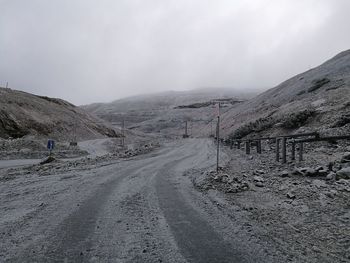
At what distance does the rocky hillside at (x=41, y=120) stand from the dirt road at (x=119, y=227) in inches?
1940

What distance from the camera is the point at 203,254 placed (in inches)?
209

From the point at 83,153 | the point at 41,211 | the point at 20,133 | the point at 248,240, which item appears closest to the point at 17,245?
the point at 41,211

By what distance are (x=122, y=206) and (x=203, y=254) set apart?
3.75m

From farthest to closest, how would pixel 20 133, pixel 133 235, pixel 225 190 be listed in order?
pixel 20 133, pixel 225 190, pixel 133 235

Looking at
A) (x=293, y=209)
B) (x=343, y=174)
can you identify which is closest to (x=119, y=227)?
(x=293, y=209)

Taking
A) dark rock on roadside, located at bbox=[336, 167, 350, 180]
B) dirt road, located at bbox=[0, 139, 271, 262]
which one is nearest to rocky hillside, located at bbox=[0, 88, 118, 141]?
dirt road, located at bbox=[0, 139, 271, 262]

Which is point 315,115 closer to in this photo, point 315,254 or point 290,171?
point 290,171

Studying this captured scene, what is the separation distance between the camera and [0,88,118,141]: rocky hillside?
56638 millimetres

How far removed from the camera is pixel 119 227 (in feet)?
22.3

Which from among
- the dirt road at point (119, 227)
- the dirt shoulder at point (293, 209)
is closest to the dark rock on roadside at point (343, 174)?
the dirt shoulder at point (293, 209)

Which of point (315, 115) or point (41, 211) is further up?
point (315, 115)

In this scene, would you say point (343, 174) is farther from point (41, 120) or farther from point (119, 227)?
point (41, 120)

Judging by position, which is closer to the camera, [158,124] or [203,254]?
[203,254]

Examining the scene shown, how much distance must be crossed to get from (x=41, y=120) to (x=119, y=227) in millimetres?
61519
